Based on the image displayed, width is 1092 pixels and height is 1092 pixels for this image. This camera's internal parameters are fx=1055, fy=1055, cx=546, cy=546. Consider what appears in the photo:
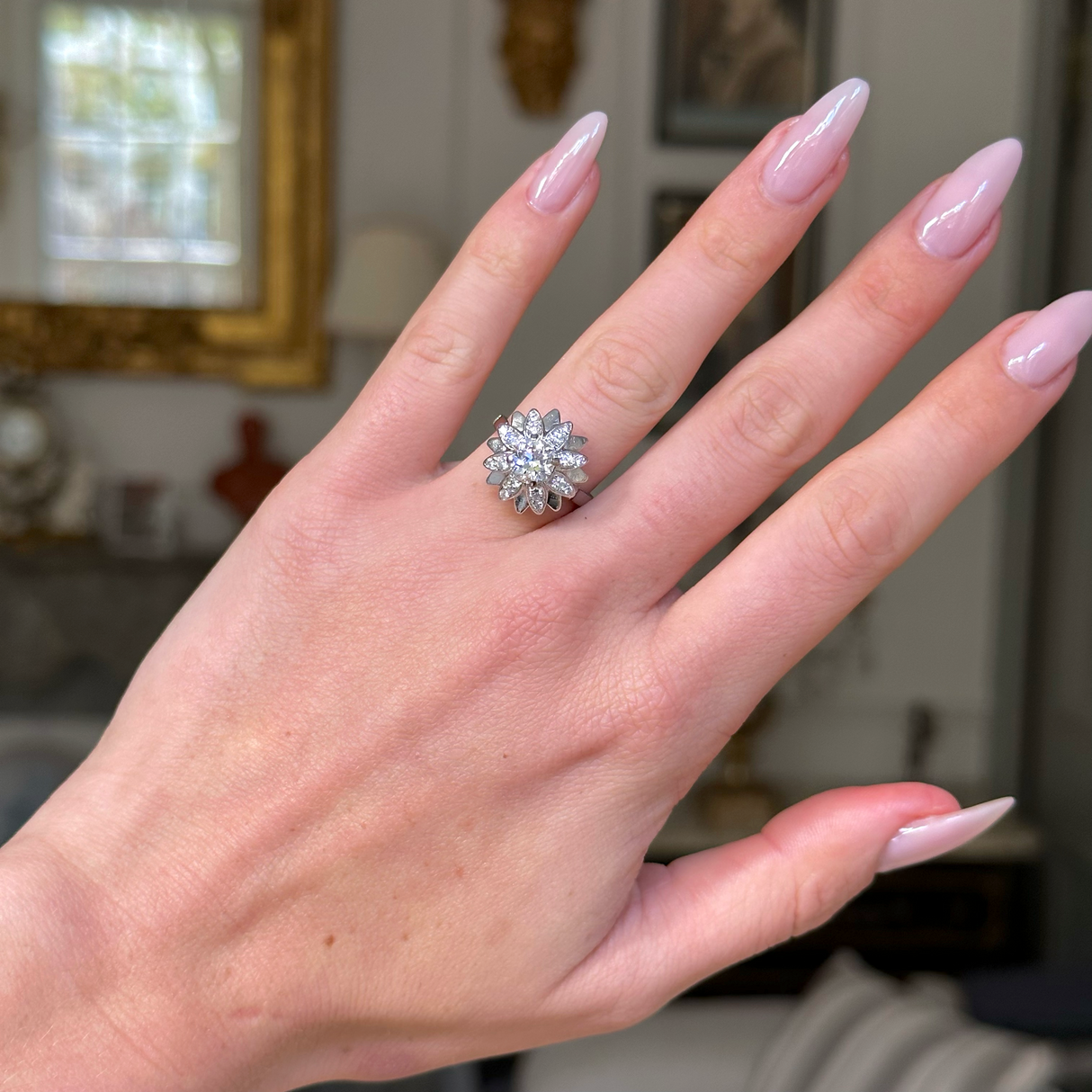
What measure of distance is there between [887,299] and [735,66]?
2.71 metres

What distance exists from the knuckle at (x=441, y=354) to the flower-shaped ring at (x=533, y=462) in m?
0.06

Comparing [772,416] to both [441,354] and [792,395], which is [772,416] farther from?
[441,354]

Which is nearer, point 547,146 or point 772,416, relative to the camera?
point 772,416

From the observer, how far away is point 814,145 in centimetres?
65

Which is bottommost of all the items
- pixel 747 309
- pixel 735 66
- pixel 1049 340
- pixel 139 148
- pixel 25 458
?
pixel 25 458

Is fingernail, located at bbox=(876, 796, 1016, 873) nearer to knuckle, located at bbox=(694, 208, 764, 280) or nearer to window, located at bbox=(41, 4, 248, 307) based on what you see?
knuckle, located at bbox=(694, 208, 764, 280)

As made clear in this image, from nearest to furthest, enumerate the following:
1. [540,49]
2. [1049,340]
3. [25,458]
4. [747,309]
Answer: [1049,340]
[25,458]
[540,49]
[747,309]

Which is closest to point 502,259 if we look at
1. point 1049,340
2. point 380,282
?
point 1049,340

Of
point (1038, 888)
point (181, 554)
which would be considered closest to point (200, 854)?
point (181, 554)

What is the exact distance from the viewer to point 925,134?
10.4 feet

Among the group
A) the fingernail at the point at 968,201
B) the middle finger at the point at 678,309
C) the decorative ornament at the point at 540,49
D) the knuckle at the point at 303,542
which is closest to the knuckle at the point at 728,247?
the middle finger at the point at 678,309

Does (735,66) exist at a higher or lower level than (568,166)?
higher

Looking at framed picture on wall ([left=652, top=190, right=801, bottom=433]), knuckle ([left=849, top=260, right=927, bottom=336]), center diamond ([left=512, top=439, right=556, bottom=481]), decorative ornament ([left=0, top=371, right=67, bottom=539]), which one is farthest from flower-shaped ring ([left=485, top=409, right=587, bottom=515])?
decorative ornament ([left=0, top=371, right=67, bottom=539])

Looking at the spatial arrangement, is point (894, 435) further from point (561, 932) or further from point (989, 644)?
point (989, 644)
